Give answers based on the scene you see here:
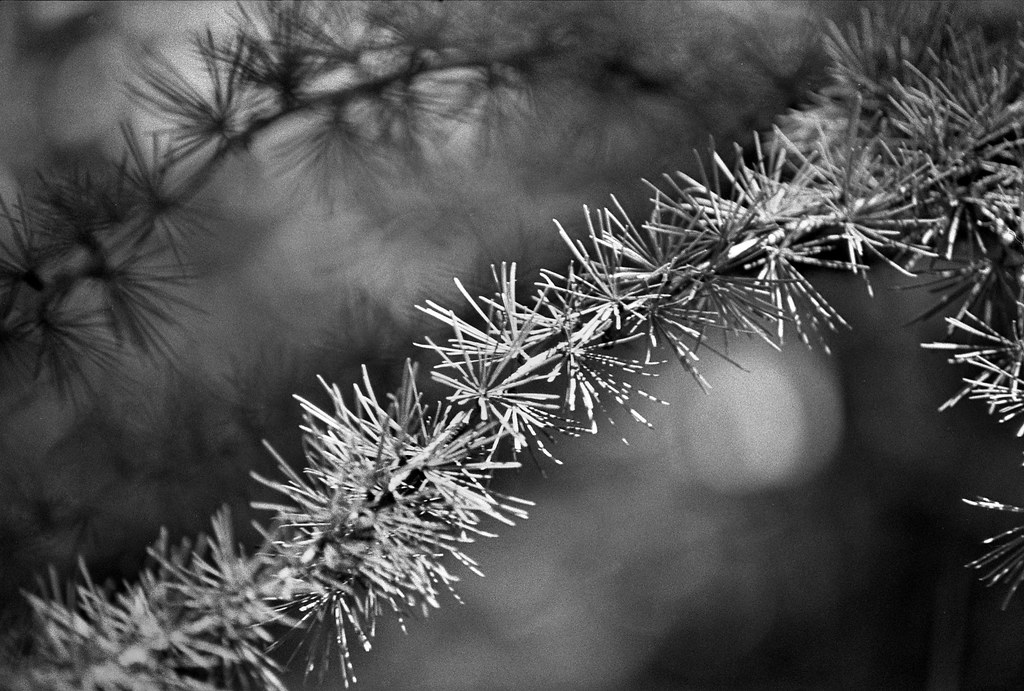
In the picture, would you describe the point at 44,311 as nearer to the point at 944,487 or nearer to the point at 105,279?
the point at 105,279

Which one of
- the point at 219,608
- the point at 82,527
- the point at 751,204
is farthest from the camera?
the point at 82,527

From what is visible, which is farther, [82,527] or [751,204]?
[82,527]

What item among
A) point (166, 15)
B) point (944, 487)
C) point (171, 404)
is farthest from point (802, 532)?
point (166, 15)

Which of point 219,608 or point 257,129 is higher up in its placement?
point 257,129

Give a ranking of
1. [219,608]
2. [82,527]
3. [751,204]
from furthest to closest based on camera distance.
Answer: [82,527] → [751,204] → [219,608]

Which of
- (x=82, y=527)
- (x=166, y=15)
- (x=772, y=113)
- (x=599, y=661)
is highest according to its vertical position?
(x=166, y=15)

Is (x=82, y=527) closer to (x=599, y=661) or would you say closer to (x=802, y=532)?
(x=599, y=661)

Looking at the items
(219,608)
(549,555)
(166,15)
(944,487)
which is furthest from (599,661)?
(166,15)
